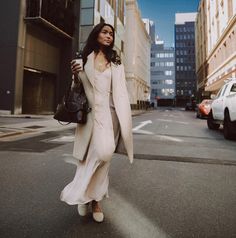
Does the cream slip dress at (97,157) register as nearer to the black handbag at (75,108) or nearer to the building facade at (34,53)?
the black handbag at (75,108)

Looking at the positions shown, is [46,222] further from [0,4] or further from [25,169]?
[0,4]

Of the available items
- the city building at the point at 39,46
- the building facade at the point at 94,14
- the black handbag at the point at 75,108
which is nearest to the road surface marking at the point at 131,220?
the black handbag at the point at 75,108

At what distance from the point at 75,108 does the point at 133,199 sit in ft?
4.64

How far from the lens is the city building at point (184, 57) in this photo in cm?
11844

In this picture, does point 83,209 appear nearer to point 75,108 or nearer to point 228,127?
point 75,108

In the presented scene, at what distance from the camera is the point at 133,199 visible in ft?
10.2

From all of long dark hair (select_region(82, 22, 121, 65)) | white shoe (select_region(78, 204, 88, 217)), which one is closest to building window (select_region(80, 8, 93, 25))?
long dark hair (select_region(82, 22, 121, 65))

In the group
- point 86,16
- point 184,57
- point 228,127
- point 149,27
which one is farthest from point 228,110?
point 184,57

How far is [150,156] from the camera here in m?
5.87

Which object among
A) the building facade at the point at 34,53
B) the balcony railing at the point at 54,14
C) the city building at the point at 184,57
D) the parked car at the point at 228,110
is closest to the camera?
the parked car at the point at 228,110

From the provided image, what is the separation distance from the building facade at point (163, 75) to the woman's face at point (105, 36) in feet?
364

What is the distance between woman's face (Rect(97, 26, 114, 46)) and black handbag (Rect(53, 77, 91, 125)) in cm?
50

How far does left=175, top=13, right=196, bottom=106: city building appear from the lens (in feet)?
389

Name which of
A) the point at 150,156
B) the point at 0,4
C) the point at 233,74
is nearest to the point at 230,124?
the point at 150,156
